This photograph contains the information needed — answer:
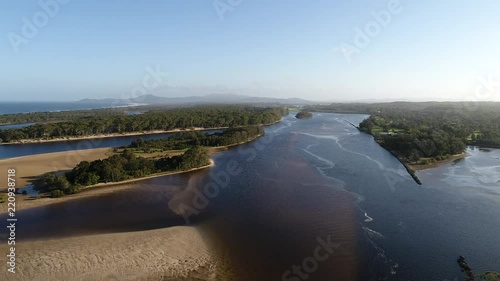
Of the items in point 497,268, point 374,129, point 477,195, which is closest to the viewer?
point 497,268

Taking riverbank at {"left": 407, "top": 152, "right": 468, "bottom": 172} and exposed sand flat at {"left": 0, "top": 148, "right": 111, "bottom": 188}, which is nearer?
exposed sand flat at {"left": 0, "top": 148, "right": 111, "bottom": 188}

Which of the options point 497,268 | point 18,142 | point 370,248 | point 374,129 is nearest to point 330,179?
point 370,248

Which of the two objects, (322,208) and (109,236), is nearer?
(109,236)

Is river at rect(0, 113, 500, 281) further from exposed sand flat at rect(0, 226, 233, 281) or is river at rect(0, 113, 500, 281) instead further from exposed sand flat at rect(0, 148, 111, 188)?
exposed sand flat at rect(0, 148, 111, 188)

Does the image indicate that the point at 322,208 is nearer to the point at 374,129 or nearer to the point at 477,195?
the point at 477,195

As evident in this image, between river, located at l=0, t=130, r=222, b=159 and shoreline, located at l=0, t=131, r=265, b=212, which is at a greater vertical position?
shoreline, located at l=0, t=131, r=265, b=212

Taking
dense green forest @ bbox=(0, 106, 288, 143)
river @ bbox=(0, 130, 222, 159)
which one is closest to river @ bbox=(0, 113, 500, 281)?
river @ bbox=(0, 130, 222, 159)
